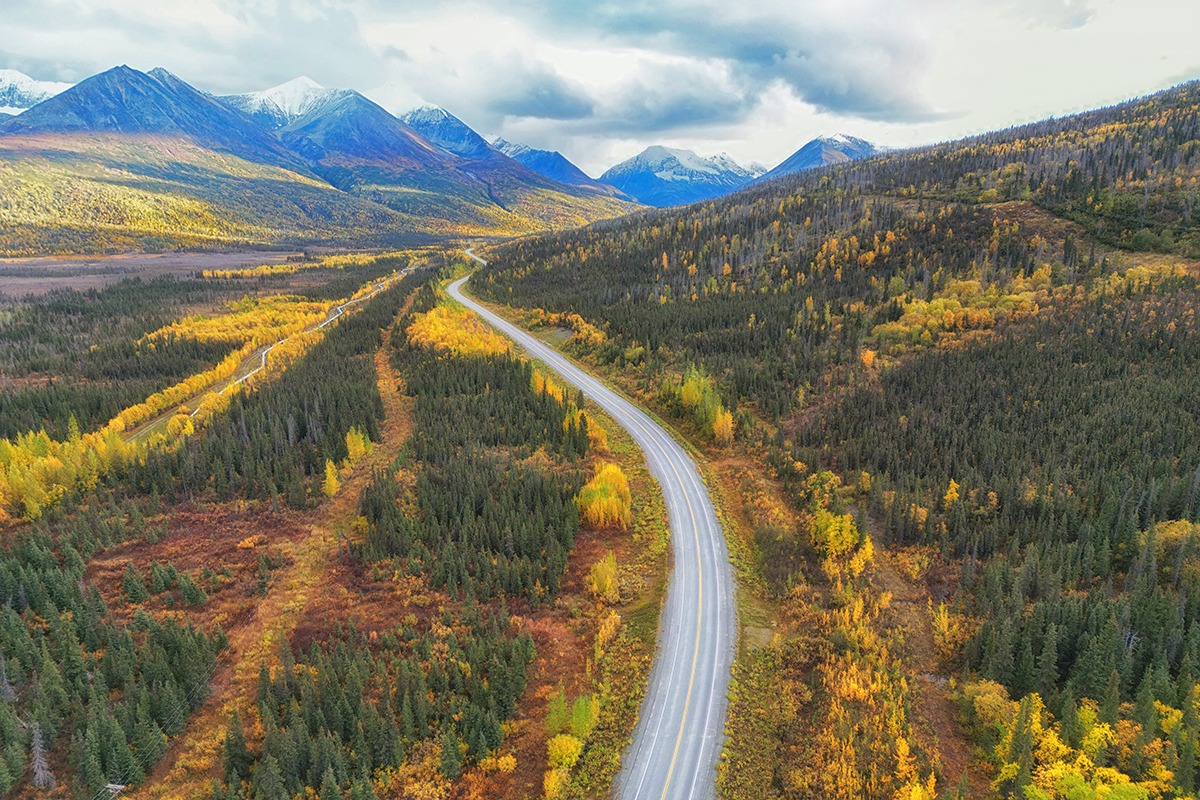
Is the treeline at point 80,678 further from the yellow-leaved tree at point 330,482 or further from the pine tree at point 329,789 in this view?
the yellow-leaved tree at point 330,482

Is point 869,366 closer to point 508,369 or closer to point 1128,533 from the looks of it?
point 1128,533

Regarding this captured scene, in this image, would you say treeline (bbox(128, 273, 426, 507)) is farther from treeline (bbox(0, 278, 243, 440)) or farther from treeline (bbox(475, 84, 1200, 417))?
treeline (bbox(475, 84, 1200, 417))

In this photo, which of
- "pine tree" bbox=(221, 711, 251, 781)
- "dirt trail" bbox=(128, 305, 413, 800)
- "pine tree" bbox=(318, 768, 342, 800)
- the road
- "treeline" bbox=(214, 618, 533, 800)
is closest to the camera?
"pine tree" bbox=(318, 768, 342, 800)

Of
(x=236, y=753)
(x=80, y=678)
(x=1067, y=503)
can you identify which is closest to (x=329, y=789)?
(x=236, y=753)

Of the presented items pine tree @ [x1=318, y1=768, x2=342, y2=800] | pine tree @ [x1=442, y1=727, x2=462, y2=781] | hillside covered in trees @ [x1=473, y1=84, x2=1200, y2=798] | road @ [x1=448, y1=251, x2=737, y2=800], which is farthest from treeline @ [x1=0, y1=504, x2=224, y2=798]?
hillside covered in trees @ [x1=473, y1=84, x2=1200, y2=798]

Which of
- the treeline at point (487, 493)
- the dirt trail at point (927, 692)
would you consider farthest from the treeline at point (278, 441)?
the dirt trail at point (927, 692)

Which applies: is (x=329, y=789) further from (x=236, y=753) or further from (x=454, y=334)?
(x=454, y=334)

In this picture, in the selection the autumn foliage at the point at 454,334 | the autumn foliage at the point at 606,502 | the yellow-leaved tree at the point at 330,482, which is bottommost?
the autumn foliage at the point at 606,502

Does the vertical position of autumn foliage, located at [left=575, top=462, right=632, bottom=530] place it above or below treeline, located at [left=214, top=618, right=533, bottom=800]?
above
